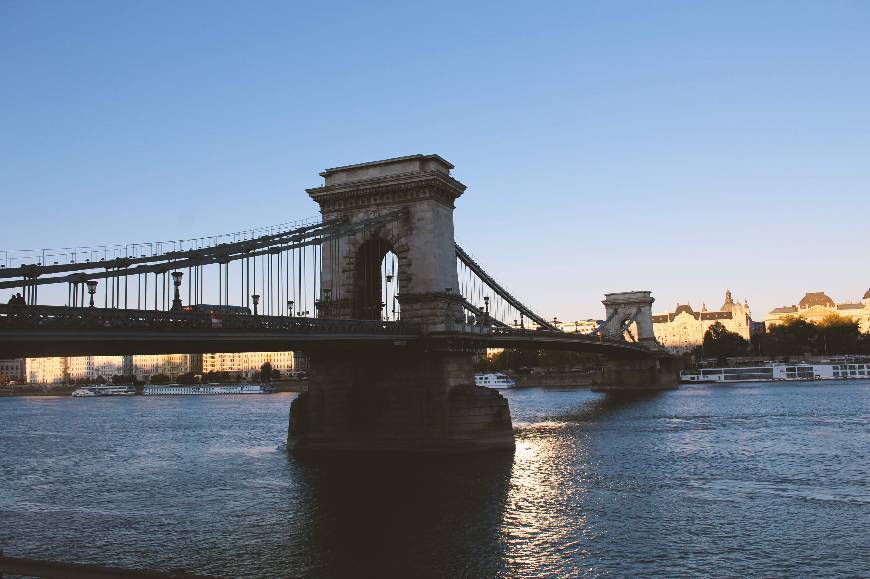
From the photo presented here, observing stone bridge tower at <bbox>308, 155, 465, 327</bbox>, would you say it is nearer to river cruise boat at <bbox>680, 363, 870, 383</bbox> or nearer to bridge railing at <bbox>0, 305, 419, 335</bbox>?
bridge railing at <bbox>0, 305, 419, 335</bbox>

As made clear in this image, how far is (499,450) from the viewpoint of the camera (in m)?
42.2

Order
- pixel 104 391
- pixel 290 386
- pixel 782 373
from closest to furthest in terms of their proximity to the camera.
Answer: pixel 782 373 → pixel 290 386 → pixel 104 391

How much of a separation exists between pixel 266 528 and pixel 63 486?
51.3 feet

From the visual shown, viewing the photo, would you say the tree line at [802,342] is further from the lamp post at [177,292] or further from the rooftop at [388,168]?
the lamp post at [177,292]

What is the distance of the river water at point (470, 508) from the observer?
21547 millimetres

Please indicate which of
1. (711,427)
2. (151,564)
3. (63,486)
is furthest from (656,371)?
(151,564)

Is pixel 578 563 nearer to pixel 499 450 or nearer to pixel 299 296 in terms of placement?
pixel 499 450

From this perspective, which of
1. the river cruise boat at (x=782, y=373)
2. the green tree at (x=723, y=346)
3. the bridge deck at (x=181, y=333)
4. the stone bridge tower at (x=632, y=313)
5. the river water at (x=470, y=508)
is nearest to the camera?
the river water at (x=470, y=508)

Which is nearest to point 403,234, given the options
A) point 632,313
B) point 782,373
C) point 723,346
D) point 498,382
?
point 632,313

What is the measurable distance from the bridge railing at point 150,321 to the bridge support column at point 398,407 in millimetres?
4407

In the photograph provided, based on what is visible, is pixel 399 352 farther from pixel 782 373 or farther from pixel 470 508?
pixel 782 373

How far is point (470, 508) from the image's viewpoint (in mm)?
28422

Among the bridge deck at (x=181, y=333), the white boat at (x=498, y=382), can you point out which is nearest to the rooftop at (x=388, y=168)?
the bridge deck at (x=181, y=333)

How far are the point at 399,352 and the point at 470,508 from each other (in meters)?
14.4
